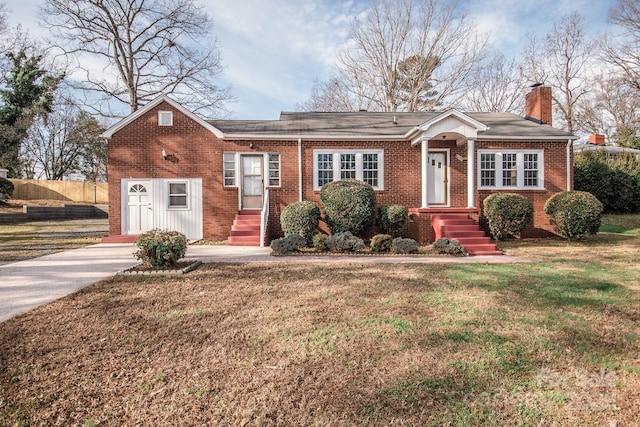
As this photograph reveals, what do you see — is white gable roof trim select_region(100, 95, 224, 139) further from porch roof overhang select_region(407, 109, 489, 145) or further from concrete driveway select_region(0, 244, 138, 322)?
porch roof overhang select_region(407, 109, 489, 145)

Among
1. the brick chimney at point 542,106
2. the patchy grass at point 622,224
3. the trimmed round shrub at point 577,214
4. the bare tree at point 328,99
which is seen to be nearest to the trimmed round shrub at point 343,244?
the trimmed round shrub at point 577,214

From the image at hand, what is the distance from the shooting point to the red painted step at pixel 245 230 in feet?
36.1

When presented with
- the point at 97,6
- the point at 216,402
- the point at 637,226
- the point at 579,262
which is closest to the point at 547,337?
the point at 216,402

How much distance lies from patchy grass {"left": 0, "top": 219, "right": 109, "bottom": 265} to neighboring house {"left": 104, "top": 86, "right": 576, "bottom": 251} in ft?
5.17

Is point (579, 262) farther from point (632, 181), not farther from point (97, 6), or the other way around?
point (97, 6)

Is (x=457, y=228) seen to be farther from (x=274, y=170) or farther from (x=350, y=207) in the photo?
(x=274, y=170)

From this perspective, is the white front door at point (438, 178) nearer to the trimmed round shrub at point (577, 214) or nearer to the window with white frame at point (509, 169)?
the window with white frame at point (509, 169)

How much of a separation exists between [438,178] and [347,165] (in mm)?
3525

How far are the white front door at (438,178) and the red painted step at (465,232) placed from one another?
1714 mm

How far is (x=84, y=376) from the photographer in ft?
9.44

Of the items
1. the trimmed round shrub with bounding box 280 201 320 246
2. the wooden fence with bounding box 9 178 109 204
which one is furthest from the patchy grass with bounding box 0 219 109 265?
the wooden fence with bounding box 9 178 109 204

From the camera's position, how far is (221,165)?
12.3 metres

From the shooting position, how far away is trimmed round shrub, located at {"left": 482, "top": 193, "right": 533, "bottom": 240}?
423 inches

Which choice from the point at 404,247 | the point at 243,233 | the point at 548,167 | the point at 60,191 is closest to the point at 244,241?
the point at 243,233
